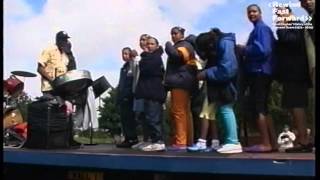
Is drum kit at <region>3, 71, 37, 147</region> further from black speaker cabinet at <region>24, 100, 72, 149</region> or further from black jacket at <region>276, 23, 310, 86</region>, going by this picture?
black jacket at <region>276, 23, 310, 86</region>

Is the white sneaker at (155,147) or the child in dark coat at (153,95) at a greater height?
the child in dark coat at (153,95)

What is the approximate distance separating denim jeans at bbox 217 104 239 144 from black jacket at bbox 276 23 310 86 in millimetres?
368

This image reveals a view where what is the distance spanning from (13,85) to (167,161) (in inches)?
44.5

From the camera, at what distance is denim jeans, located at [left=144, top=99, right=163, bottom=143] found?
4.79m

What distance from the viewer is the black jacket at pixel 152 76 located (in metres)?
4.75

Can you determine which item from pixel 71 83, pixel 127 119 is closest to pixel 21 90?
pixel 71 83

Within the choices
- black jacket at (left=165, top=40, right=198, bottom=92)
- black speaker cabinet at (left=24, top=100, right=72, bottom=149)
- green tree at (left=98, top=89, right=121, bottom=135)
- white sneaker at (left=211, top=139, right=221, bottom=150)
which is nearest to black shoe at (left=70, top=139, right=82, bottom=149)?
black speaker cabinet at (left=24, top=100, right=72, bottom=149)

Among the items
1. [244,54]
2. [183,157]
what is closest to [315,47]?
[244,54]

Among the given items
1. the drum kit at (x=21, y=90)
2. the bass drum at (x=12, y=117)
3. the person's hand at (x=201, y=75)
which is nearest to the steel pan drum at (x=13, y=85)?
the drum kit at (x=21, y=90)

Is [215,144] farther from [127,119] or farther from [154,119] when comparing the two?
[127,119]

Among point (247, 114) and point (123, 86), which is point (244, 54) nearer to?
point (247, 114)

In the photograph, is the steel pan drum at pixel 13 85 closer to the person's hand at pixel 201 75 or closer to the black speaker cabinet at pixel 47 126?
the black speaker cabinet at pixel 47 126

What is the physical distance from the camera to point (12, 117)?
499 cm

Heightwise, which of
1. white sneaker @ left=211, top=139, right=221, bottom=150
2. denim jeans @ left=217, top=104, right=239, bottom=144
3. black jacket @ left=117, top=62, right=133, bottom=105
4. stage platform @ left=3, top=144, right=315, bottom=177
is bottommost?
stage platform @ left=3, top=144, right=315, bottom=177
